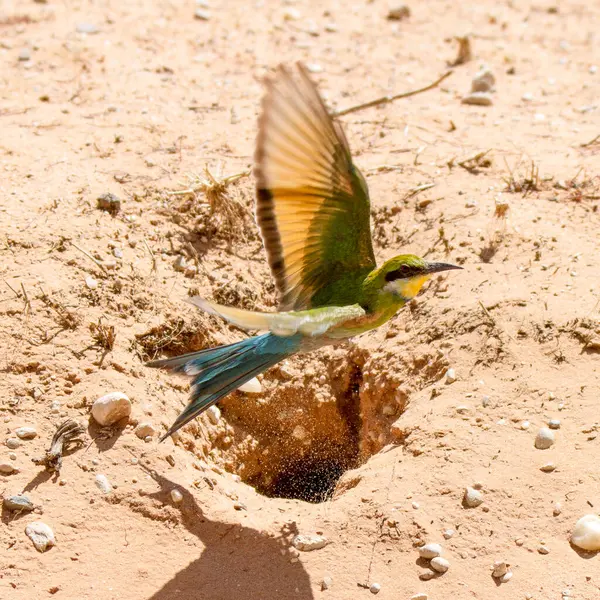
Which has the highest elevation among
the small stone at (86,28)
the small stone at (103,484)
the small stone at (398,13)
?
the small stone at (86,28)

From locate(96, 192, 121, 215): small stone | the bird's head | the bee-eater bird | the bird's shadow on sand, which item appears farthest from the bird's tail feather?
locate(96, 192, 121, 215): small stone

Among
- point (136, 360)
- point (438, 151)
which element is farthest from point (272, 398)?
point (438, 151)

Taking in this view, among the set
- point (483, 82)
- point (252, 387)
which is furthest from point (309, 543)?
point (483, 82)

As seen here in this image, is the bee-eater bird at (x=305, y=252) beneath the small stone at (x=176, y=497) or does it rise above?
above

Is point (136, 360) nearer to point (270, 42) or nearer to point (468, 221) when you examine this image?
point (468, 221)

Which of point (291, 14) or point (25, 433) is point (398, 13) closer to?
point (291, 14)

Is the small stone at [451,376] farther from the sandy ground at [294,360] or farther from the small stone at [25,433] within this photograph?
the small stone at [25,433]

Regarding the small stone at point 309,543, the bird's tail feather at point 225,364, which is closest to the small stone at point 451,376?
the bird's tail feather at point 225,364
